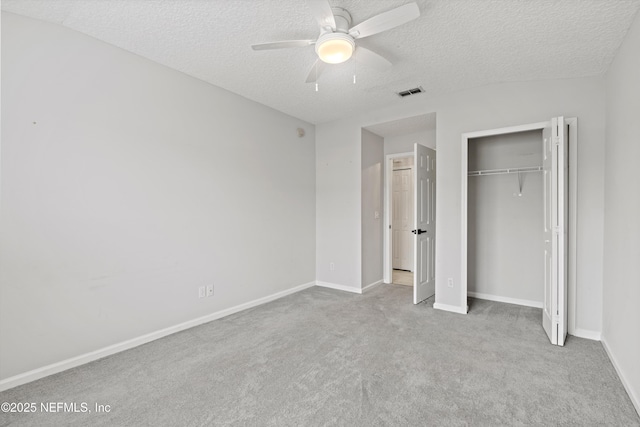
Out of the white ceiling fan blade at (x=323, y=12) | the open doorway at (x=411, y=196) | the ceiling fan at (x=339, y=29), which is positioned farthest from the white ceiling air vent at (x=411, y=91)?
the white ceiling fan blade at (x=323, y=12)

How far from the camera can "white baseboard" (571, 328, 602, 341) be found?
9.32 feet

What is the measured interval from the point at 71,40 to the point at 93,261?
179cm

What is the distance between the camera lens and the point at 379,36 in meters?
2.46

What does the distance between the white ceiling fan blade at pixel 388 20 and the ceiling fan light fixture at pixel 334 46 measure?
64mm

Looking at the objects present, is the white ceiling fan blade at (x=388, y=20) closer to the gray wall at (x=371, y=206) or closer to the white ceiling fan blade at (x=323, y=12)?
the white ceiling fan blade at (x=323, y=12)

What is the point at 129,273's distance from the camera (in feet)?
8.96

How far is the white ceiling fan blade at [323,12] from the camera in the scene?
1.82 m

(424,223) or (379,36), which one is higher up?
(379,36)

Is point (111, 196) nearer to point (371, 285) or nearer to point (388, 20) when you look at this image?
point (388, 20)

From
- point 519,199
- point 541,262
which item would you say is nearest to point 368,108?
point 519,199

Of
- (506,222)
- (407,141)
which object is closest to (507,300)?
(506,222)

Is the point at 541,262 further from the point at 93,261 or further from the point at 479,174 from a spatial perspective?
the point at 93,261

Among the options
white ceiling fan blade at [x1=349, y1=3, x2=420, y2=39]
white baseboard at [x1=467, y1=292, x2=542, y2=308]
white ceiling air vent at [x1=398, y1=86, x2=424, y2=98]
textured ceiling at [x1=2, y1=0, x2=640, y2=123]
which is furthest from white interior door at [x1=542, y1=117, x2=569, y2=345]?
white ceiling fan blade at [x1=349, y1=3, x2=420, y2=39]

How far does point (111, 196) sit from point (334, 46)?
7.33ft
